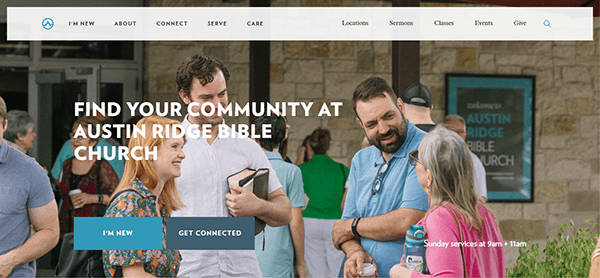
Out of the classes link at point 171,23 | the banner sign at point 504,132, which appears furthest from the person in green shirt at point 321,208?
the classes link at point 171,23

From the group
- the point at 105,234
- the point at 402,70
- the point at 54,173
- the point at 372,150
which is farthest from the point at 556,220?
the point at 54,173

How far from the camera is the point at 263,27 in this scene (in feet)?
9.26

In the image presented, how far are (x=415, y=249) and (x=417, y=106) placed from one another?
2.82 feet

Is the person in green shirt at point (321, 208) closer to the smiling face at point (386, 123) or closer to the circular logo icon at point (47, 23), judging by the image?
the smiling face at point (386, 123)

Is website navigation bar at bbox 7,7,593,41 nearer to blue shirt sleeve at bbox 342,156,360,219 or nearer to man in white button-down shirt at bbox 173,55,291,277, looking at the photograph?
man in white button-down shirt at bbox 173,55,291,277

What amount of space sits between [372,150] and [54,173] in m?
2.03

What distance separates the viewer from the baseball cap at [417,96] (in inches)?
99.2

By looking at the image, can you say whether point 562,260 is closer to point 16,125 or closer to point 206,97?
point 206,97

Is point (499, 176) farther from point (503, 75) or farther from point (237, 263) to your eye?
point (237, 263)

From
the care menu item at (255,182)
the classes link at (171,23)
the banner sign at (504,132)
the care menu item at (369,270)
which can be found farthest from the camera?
the banner sign at (504,132)

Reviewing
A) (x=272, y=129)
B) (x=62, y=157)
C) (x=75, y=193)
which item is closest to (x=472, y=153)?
(x=272, y=129)

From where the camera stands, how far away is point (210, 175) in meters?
2.41

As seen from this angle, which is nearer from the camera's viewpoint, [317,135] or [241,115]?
[241,115]

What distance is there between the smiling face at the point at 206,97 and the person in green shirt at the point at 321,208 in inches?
43.9
